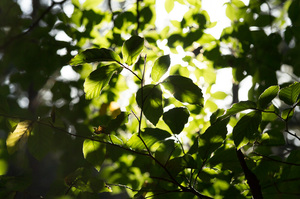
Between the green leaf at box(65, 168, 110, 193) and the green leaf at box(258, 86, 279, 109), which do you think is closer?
the green leaf at box(258, 86, 279, 109)

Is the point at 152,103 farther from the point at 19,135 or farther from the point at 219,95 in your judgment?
the point at 219,95

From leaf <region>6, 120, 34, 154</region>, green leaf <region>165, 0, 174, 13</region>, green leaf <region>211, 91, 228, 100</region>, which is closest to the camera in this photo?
leaf <region>6, 120, 34, 154</region>

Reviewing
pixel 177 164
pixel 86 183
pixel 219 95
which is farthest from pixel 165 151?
pixel 219 95

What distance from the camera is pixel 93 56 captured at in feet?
1.77

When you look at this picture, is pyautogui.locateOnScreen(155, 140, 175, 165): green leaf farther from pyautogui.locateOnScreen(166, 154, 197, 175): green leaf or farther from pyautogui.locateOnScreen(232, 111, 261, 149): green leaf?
pyautogui.locateOnScreen(232, 111, 261, 149): green leaf

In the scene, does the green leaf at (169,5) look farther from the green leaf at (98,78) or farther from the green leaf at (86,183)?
the green leaf at (86,183)

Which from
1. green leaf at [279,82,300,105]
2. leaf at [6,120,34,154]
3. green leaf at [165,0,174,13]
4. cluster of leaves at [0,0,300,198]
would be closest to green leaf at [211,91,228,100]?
cluster of leaves at [0,0,300,198]

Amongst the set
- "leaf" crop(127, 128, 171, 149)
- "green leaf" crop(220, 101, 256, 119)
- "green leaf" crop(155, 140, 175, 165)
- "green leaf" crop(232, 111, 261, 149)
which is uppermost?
"green leaf" crop(220, 101, 256, 119)

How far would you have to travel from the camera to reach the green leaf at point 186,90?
538 millimetres

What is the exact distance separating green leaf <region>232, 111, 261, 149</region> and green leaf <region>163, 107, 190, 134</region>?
0.14 m

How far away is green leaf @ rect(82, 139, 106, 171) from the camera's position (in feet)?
2.11

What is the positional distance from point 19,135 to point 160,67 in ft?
Result: 1.42

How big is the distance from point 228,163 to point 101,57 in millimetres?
465

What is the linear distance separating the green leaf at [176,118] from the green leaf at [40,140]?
37 cm
